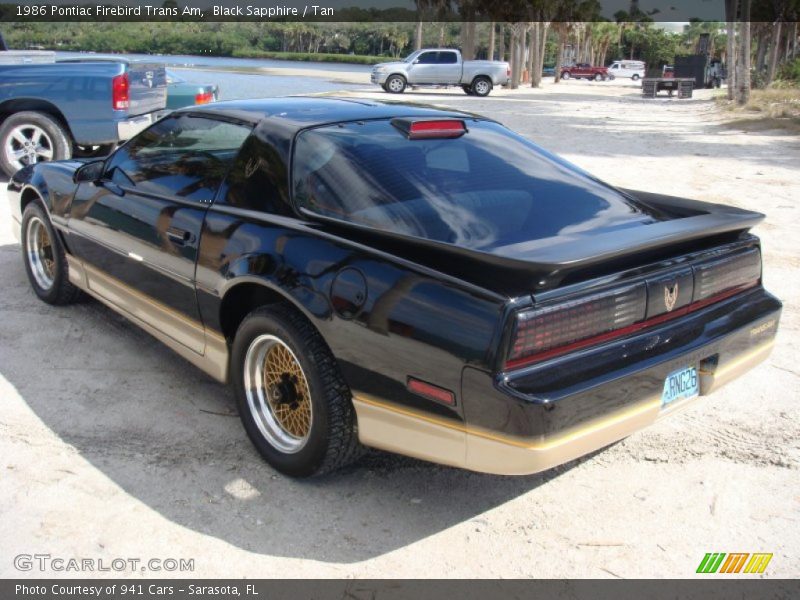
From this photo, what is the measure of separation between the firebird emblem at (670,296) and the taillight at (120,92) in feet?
25.8

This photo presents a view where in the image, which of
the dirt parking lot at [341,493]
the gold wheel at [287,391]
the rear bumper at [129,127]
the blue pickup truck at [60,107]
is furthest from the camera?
the rear bumper at [129,127]

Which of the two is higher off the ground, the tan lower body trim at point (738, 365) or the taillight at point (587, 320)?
the taillight at point (587, 320)

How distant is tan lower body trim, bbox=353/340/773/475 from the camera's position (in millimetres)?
2594

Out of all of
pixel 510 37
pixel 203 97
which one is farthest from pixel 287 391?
pixel 510 37

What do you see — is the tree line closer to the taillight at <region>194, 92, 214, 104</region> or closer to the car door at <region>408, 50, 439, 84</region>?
the taillight at <region>194, 92, 214, 104</region>

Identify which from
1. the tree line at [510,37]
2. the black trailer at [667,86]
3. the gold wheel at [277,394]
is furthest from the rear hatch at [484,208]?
the black trailer at [667,86]

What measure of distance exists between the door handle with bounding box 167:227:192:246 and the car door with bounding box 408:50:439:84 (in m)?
31.5

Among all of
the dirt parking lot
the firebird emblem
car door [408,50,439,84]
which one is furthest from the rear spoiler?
car door [408,50,439,84]

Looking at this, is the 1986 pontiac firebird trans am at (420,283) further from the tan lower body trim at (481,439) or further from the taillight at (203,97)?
the taillight at (203,97)

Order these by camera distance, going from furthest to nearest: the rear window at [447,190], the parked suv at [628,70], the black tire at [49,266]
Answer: the parked suv at [628,70] < the black tire at [49,266] < the rear window at [447,190]

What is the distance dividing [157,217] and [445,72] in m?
31.5

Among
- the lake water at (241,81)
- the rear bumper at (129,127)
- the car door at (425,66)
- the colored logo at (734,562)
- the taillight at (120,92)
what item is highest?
the car door at (425,66)

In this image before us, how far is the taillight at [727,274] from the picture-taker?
3.11m

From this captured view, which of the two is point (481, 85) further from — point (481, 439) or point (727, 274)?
point (481, 439)
